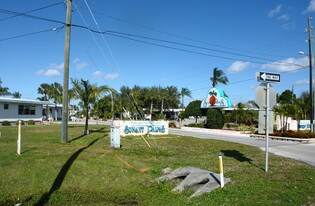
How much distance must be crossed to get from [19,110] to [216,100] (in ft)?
83.2

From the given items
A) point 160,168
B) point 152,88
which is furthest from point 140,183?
point 152,88

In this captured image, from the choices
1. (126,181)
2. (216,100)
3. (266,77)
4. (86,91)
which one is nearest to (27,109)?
(86,91)

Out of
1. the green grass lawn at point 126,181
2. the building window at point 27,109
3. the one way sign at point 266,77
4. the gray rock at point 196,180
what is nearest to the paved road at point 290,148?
the green grass lawn at point 126,181

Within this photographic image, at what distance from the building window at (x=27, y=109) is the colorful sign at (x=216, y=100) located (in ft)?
77.4

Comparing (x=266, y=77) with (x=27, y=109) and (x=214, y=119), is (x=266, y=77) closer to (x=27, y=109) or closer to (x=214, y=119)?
(x=214, y=119)

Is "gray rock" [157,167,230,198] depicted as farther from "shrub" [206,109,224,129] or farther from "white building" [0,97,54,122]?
"white building" [0,97,54,122]

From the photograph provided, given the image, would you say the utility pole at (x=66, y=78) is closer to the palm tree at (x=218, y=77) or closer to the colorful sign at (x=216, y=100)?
the colorful sign at (x=216, y=100)

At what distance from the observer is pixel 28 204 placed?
698cm

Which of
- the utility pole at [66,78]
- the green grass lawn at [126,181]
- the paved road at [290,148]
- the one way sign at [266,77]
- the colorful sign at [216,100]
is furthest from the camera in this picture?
the colorful sign at [216,100]

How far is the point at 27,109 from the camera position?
41.7 meters

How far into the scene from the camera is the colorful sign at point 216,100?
32312 mm

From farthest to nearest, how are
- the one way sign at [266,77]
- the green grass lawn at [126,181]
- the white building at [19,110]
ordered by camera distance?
the white building at [19,110] → the one way sign at [266,77] → the green grass lawn at [126,181]

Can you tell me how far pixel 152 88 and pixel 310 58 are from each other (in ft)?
186

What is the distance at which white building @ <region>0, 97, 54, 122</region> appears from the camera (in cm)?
3753
